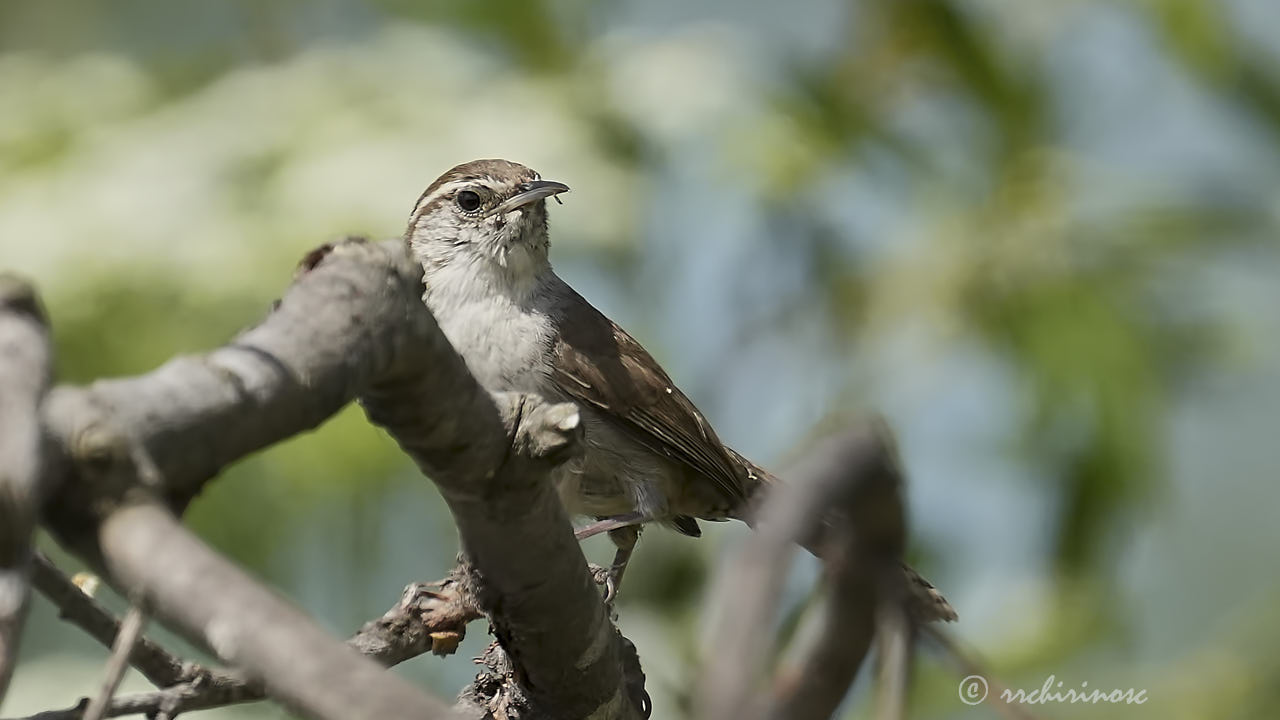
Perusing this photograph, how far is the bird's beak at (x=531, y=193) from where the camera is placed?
14.7 feet

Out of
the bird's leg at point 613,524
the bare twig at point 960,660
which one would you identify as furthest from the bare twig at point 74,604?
the bird's leg at point 613,524

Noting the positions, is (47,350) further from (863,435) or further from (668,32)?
(668,32)

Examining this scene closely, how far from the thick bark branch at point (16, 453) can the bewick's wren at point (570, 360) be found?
2.69 m

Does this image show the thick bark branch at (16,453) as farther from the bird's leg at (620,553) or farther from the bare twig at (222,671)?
the bird's leg at (620,553)

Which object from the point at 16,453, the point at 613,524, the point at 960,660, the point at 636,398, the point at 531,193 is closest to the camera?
the point at 16,453

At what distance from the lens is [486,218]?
462cm

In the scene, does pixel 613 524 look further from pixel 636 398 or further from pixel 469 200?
pixel 469 200

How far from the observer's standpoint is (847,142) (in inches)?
210

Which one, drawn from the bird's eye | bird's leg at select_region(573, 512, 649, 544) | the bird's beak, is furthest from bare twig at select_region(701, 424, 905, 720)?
the bird's eye

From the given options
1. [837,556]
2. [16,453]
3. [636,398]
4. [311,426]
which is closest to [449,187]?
[636,398]

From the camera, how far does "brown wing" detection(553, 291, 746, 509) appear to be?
4297 millimetres

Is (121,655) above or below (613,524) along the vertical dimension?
below

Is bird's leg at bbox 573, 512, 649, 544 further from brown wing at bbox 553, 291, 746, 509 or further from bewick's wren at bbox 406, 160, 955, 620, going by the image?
brown wing at bbox 553, 291, 746, 509

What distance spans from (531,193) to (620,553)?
1.22 m
